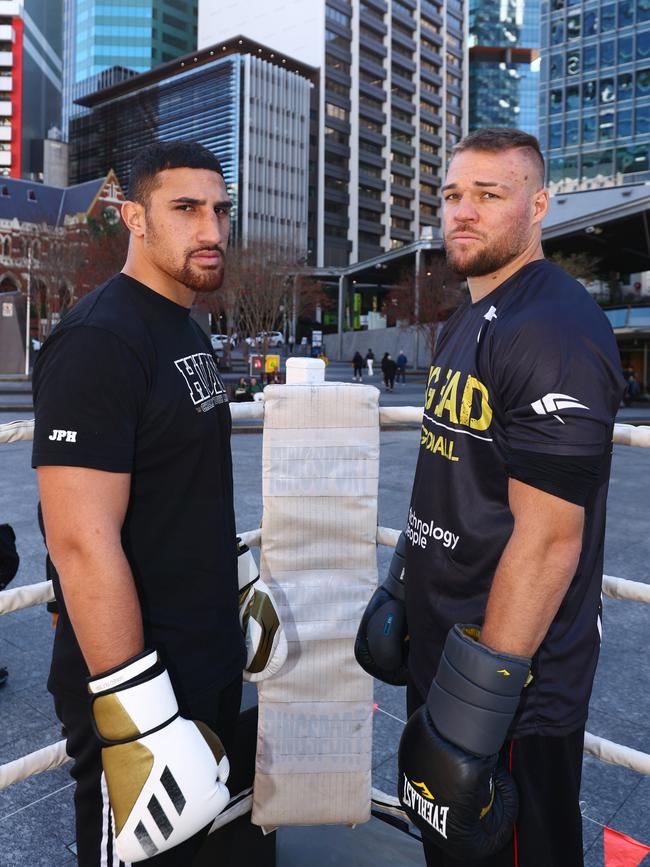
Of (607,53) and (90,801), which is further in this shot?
(607,53)

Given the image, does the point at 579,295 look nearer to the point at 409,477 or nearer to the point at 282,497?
the point at 282,497

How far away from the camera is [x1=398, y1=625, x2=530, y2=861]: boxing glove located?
1470 mm

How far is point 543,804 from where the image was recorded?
163 centimetres

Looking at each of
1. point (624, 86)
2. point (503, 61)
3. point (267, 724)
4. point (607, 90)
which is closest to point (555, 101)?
point (607, 90)

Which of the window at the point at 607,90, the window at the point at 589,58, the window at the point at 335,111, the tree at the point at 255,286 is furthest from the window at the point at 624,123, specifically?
the window at the point at 335,111

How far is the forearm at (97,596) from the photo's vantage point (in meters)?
1.45

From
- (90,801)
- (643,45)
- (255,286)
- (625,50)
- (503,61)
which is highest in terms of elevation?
(503,61)

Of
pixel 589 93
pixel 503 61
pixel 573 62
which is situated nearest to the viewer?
pixel 589 93

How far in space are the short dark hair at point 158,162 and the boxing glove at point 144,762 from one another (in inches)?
47.1

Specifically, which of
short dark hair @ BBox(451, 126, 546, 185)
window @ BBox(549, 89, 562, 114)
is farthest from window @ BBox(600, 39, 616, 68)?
short dark hair @ BBox(451, 126, 546, 185)

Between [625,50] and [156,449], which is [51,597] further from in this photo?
[625,50]

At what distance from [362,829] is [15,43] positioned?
112257mm

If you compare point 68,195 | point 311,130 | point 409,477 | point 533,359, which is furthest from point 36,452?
point 311,130

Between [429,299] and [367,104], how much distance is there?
63816 mm
